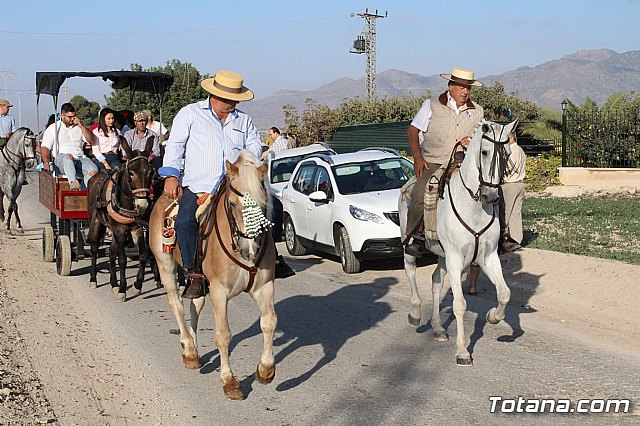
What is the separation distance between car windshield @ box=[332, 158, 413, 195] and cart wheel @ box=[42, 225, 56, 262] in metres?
5.27

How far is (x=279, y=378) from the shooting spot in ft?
26.5

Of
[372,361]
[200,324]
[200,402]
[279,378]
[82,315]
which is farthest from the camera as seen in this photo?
[82,315]

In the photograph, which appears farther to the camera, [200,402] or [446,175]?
[446,175]

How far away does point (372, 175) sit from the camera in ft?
51.9

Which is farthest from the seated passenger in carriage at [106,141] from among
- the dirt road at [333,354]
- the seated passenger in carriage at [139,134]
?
the dirt road at [333,354]

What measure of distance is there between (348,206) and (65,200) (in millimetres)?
4727

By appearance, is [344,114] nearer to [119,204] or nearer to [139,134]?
[139,134]

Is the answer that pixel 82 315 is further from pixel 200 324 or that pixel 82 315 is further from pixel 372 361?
pixel 372 361

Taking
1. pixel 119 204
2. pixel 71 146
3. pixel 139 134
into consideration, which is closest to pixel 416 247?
pixel 119 204

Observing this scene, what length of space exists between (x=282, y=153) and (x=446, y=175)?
1288 cm

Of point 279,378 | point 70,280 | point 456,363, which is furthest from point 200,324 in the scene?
point 70,280

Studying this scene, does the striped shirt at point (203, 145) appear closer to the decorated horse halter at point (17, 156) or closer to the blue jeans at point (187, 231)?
the blue jeans at point (187, 231)

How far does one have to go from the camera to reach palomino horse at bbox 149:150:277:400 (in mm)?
6852

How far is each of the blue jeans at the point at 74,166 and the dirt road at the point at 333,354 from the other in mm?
2182
